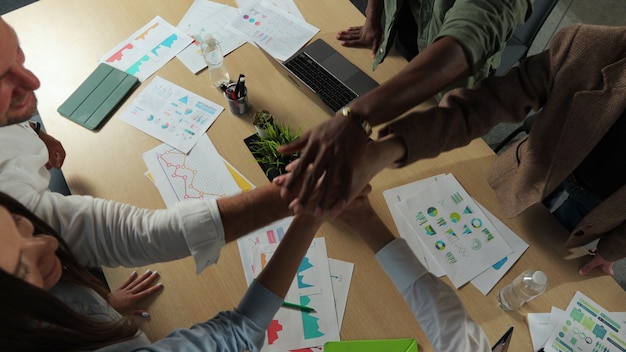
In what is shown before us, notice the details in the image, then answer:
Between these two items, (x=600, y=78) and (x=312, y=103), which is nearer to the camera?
(x=600, y=78)

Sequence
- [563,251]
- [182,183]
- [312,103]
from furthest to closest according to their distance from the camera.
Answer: [312,103] → [182,183] → [563,251]

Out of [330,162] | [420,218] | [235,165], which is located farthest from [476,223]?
[235,165]

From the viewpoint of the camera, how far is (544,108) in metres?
1.00

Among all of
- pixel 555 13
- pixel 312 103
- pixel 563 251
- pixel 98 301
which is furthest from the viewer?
pixel 555 13

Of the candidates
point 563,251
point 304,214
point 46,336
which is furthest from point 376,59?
point 46,336

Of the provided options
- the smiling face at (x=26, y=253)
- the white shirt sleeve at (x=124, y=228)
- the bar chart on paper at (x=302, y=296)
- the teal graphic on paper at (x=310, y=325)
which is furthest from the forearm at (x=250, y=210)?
the smiling face at (x=26, y=253)

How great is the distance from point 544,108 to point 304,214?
0.67 meters

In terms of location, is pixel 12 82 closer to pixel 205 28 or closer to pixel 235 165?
pixel 235 165

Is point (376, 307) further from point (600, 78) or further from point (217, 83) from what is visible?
point (217, 83)

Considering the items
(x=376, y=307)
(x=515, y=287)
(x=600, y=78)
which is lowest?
(x=376, y=307)

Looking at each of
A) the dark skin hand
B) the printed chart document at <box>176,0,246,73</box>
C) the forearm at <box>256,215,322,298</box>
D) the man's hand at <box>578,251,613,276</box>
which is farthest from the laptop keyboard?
the man's hand at <box>578,251,613,276</box>

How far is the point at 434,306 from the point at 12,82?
1.00 metres

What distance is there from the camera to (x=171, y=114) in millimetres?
1411

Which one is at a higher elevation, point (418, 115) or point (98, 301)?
point (418, 115)
